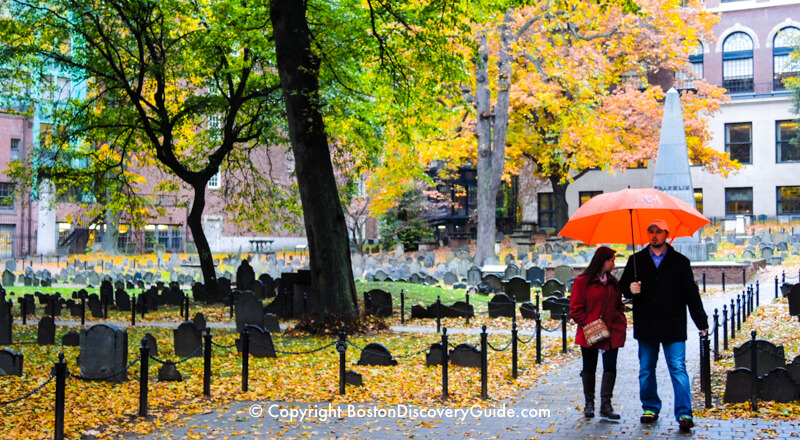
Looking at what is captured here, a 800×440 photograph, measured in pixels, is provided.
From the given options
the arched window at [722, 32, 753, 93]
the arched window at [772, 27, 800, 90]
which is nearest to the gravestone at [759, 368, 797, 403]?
the arched window at [772, 27, 800, 90]

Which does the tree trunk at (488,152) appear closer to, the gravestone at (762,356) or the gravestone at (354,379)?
the gravestone at (354,379)

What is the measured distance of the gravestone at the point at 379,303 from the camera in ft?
65.5

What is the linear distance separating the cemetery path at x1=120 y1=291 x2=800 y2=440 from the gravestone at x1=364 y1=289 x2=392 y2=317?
9.52 m

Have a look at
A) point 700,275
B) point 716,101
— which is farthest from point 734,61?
point 700,275

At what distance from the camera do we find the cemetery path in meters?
8.30

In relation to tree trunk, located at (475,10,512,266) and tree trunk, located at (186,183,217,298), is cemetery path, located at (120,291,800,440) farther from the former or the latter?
tree trunk, located at (475,10,512,266)

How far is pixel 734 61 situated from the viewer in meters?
54.1

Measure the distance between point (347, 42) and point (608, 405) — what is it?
1211cm

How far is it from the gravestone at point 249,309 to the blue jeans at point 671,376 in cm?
964

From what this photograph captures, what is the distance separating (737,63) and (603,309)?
50.6m

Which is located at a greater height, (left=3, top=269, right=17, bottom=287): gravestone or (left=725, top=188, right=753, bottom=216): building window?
(left=725, top=188, right=753, bottom=216): building window

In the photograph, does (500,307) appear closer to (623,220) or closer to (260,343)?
(260,343)

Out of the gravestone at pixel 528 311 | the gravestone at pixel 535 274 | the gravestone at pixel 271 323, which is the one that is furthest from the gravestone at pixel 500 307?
the gravestone at pixel 535 274

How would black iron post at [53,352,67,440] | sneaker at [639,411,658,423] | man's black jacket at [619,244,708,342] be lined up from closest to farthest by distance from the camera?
1. black iron post at [53,352,67,440]
2. man's black jacket at [619,244,708,342]
3. sneaker at [639,411,658,423]
